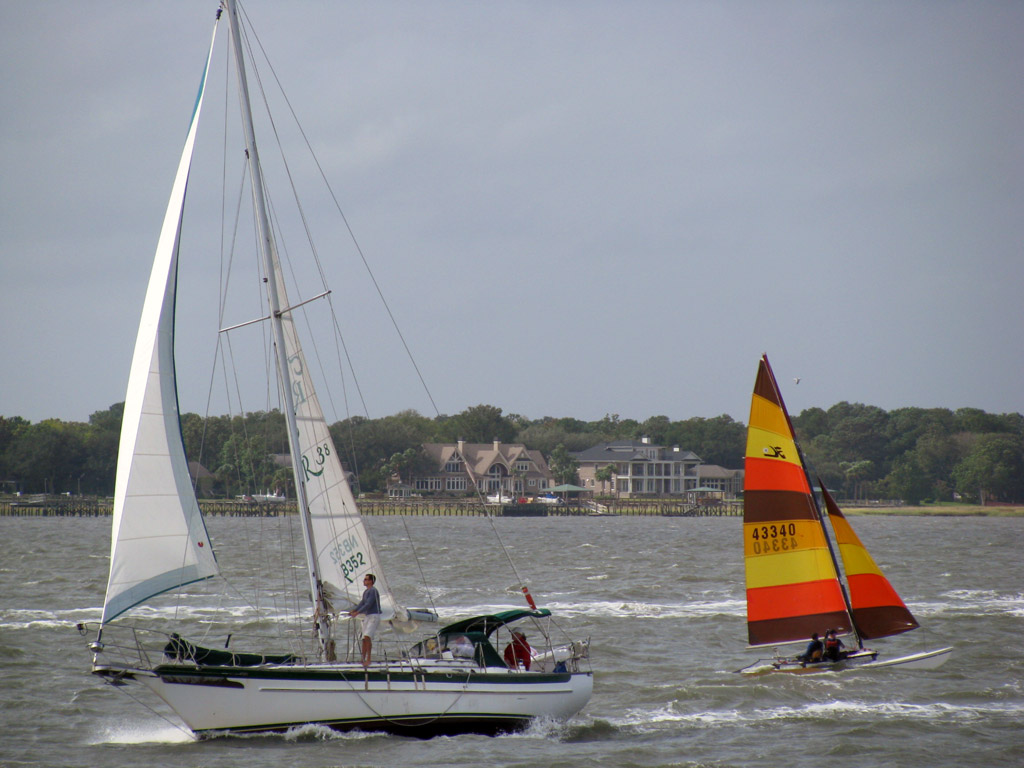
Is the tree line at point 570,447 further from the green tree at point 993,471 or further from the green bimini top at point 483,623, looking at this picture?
the green bimini top at point 483,623

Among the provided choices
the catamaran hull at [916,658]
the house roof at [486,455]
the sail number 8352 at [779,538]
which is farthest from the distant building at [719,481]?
the sail number 8352 at [779,538]

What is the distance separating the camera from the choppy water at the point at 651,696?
48.2 ft

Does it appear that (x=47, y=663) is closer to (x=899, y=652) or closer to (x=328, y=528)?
(x=328, y=528)

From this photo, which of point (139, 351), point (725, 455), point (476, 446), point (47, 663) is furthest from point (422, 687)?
point (725, 455)

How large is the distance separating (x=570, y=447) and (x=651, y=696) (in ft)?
457

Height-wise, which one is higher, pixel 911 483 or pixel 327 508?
pixel 911 483

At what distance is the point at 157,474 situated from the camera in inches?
541

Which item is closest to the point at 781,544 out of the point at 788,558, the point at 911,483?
the point at 788,558

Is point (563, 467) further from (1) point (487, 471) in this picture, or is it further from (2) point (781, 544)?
(2) point (781, 544)

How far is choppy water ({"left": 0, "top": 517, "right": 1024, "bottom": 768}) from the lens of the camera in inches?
579

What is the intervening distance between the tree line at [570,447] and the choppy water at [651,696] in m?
65.0

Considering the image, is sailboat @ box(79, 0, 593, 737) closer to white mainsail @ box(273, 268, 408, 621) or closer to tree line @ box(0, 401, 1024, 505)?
white mainsail @ box(273, 268, 408, 621)

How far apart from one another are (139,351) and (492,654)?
6.15 m

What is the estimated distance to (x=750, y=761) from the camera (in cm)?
1479
